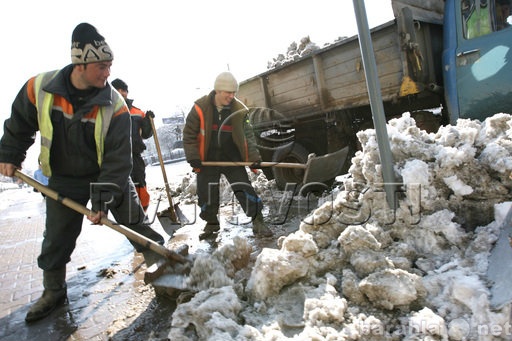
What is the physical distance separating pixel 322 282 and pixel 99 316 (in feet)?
5.48

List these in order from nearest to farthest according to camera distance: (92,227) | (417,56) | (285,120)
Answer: (417,56), (285,120), (92,227)

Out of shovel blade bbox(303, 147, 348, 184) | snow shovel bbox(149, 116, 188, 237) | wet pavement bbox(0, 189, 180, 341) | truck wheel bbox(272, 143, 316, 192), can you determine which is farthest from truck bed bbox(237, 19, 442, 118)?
wet pavement bbox(0, 189, 180, 341)

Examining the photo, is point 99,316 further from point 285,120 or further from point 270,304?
point 285,120

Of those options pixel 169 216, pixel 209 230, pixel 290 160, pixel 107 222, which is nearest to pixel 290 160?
pixel 290 160

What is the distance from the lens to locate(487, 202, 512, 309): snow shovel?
1459mm

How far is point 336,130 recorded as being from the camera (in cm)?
462

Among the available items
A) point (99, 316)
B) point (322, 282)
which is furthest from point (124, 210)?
point (322, 282)

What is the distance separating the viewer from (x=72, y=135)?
2.32m

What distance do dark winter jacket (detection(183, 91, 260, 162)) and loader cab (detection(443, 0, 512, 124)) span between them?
246 centimetres

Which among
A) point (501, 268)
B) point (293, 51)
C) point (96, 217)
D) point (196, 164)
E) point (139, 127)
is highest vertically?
point (293, 51)

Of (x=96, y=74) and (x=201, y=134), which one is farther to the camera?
(x=201, y=134)

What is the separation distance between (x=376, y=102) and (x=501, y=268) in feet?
4.25

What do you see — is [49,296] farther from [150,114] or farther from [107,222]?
[150,114]

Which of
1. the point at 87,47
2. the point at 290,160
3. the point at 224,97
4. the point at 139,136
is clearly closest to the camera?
the point at 87,47
